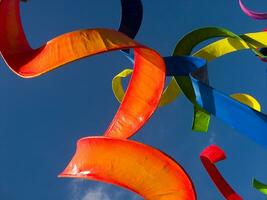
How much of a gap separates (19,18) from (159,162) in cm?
356

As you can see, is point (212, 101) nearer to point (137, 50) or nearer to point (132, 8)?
point (137, 50)

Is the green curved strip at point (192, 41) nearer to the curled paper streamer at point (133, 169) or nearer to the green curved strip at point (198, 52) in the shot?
the green curved strip at point (198, 52)

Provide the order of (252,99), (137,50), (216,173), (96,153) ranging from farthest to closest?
(252,99), (216,173), (137,50), (96,153)

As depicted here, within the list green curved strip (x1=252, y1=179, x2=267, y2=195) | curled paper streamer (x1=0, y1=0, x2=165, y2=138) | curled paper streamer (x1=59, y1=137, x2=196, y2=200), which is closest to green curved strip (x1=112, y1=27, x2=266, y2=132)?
curled paper streamer (x1=0, y1=0, x2=165, y2=138)

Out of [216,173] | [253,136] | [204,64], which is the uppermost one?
[204,64]

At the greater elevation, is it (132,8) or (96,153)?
(132,8)

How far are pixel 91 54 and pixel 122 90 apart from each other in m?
3.94

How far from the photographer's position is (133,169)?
28.3ft

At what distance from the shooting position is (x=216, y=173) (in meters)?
10.4

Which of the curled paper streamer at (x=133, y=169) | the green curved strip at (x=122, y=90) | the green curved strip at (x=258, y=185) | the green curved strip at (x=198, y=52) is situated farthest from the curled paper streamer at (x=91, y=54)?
the green curved strip at (x=258, y=185)

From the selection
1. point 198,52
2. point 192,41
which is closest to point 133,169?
point 192,41

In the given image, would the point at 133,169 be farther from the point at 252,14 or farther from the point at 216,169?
the point at 252,14

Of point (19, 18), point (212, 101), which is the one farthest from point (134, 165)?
point (19, 18)

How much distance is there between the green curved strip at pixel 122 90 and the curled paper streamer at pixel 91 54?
1.46m
